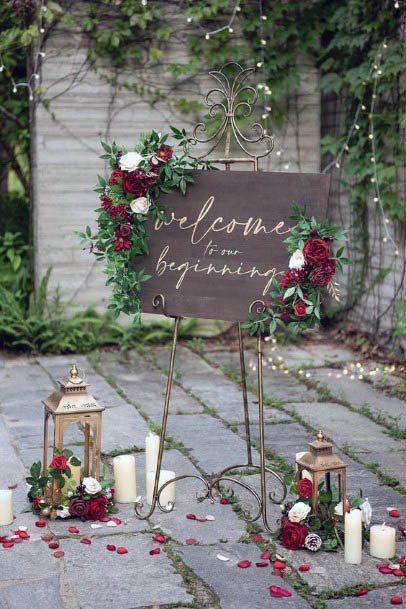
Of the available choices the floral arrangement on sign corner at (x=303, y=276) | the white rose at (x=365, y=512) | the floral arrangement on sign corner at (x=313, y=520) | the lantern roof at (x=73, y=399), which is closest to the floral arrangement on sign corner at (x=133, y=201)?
the lantern roof at (x=73, y=399)

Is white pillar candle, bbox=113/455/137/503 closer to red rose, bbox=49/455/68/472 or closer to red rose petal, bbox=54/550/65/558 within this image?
red rose, bbox=49/455/68/472

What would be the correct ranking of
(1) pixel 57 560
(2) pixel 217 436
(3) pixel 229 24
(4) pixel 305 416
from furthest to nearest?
(3) pixel 229 24
(4) pixel 305 416
(2) pixel 217 436
(1) pixel 57 560

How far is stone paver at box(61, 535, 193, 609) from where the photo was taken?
8.30 ft

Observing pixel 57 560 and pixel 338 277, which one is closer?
pixel 57 560

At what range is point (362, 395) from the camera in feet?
15.8

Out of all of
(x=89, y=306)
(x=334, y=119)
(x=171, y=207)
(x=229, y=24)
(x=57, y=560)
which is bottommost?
(x=57, y=560)

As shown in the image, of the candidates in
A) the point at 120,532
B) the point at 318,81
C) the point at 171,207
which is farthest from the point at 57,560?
the point at 318,81

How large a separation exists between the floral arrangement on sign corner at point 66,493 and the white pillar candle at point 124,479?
0.34 ft

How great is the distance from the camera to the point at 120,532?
3.03 m

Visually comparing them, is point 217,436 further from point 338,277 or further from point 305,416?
point 338,277

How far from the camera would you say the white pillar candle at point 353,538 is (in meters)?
2.76

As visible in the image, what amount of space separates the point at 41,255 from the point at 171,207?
118 inches

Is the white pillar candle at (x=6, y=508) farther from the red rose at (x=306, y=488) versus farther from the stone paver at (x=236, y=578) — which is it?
the red rose at (x=306, y=488)

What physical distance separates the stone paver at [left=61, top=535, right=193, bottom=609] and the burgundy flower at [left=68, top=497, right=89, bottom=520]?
0.51 ft
